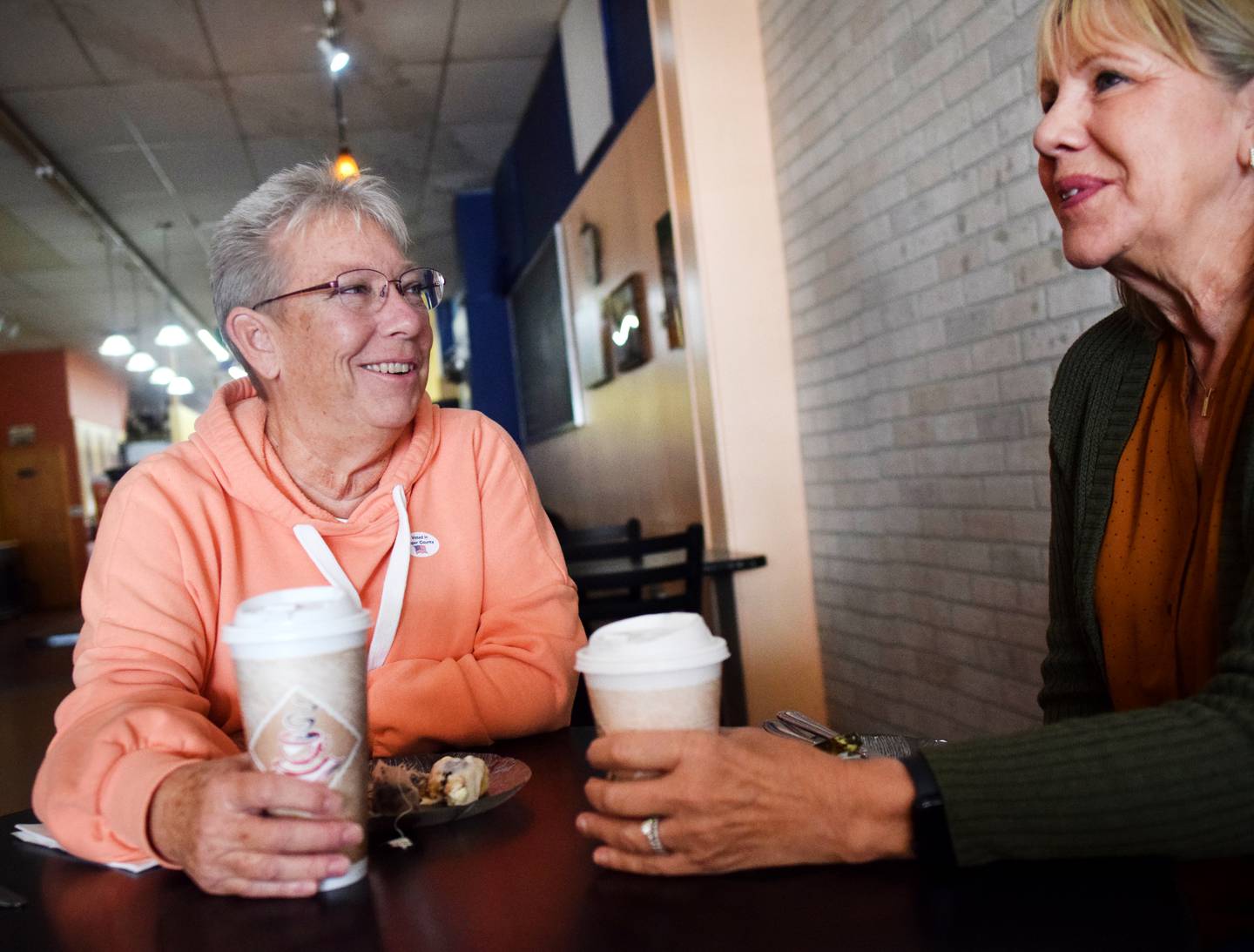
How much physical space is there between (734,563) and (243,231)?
6.88 ft

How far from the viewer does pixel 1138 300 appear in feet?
4.46

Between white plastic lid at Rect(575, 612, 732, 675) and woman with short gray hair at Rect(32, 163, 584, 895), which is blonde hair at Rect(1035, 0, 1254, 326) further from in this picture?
woman with short gray hair at Rect(32, 163, 584, 895)

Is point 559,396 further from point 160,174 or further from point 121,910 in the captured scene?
point 121,910

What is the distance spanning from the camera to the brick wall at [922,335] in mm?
2586

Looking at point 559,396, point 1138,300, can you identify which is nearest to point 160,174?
point 559,396

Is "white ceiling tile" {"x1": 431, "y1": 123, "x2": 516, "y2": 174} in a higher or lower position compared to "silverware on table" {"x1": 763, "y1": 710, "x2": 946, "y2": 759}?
higher

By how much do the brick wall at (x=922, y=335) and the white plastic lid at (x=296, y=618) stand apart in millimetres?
1907

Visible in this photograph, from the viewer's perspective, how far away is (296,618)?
2.65 ft

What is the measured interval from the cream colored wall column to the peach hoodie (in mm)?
2415

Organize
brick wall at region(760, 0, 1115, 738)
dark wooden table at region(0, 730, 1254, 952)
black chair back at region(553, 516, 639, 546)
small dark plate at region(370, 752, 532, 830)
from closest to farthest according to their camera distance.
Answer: dark wooden table at region(0, 730, 1254, 952), small dark plate at region(370, 752, 532, 830), brick wall at region(760, 0, 1115, 738), black chair back at region(553, 516, 639, 546)

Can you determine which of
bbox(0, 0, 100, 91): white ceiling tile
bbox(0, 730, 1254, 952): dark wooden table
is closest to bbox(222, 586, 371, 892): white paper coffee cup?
bbox(0, 730, 1254, 952): dark wooden table

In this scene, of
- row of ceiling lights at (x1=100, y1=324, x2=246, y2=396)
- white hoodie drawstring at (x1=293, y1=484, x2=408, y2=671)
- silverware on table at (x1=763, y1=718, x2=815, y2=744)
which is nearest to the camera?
silverware on table at (x1=763, y1=718, x2=815, y2=744)

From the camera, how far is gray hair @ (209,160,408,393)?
1582 mm

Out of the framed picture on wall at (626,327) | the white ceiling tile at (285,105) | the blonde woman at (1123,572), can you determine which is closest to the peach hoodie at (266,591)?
the blonde woman at (1123,572)
